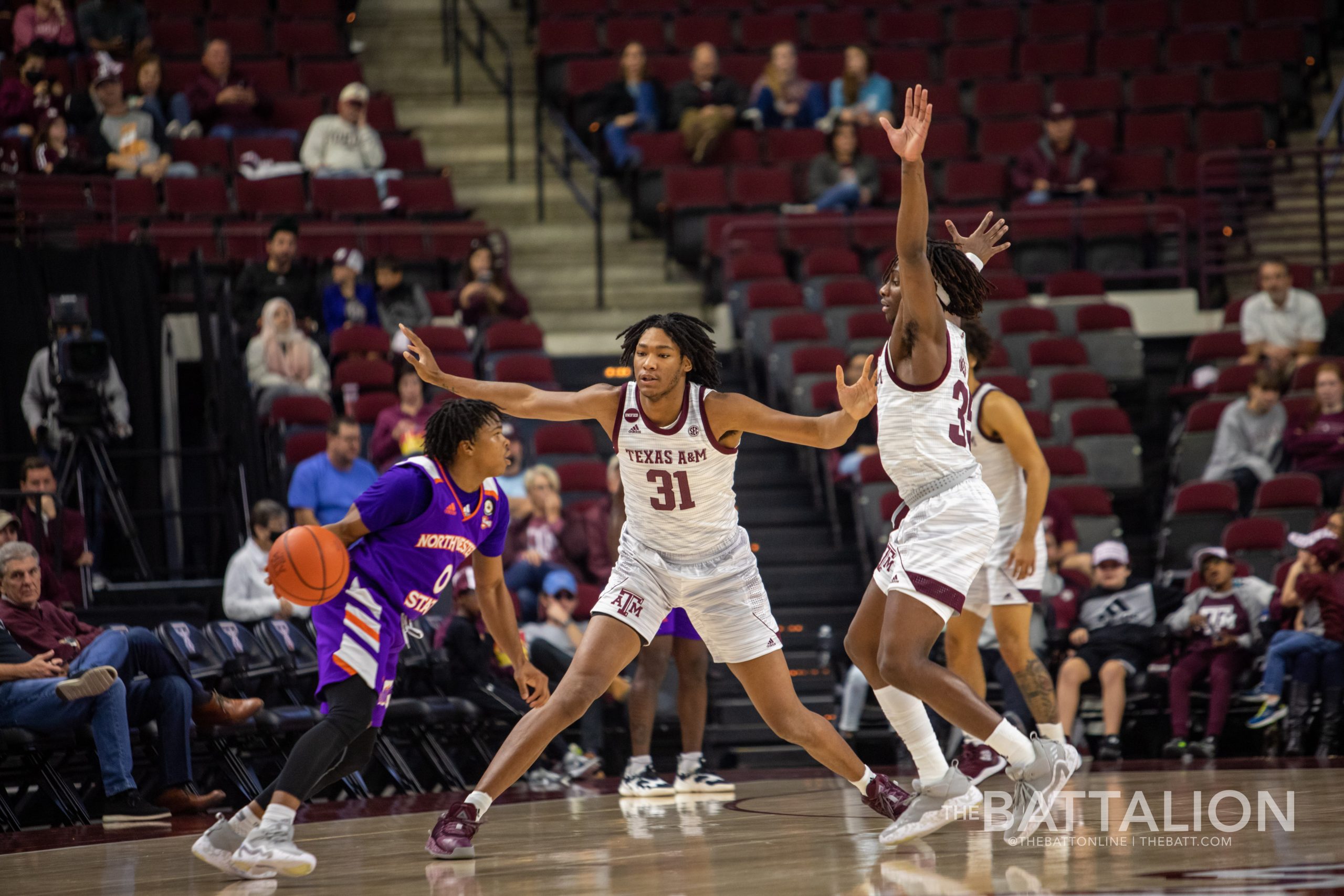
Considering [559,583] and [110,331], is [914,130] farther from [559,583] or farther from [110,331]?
[110,331]

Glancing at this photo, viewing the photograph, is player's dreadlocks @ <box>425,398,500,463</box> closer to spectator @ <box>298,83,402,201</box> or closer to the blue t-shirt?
the blue t-shirt

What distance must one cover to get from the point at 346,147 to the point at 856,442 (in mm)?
5516

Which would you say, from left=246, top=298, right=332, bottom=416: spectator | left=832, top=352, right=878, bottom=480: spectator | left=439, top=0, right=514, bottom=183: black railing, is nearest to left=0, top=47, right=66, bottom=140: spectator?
left=246, top=298, right=332, bottom=416: spectator

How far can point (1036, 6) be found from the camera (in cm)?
1664

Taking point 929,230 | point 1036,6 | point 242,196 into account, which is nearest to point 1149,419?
point 929,230

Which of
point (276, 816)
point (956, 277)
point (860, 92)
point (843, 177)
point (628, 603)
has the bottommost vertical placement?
point (276, 816)

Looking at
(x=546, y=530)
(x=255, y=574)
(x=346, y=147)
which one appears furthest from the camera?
(x=346, y=147)

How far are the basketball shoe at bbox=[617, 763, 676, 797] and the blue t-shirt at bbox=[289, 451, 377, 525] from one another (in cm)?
317

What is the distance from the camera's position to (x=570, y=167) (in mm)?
16031

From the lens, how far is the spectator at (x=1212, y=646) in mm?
9172

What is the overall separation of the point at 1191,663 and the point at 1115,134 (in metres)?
7.56

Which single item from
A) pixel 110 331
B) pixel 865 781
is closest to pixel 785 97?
pixel 110 331

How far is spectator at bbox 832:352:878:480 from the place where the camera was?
10.7 meters

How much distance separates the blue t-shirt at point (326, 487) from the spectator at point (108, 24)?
6255 millimetres
